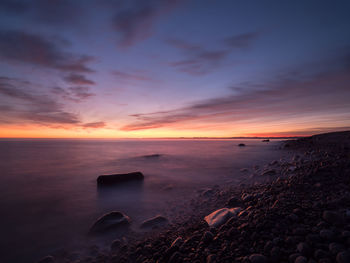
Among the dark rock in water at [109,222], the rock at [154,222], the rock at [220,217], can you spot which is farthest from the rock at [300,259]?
the dark rock in water at [109,222]

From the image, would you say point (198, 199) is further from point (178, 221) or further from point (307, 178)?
point (307, 178)

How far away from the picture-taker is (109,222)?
4.09 m

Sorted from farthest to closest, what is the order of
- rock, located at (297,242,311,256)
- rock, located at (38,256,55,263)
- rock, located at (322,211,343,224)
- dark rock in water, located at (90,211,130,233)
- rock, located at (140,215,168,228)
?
rock, located at (140,215,168,228) → dark rock in water, located at (90,211,130,233) → rock, located at (38,256,55,263) → rock, located at (322,211,343,224) → rock, located at (297,242,311,256)

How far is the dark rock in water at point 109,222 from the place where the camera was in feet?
13.0

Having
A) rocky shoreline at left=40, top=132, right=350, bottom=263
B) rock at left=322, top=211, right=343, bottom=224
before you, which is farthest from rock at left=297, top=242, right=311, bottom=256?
rock at left=322, top=211, right=343, bottom=224

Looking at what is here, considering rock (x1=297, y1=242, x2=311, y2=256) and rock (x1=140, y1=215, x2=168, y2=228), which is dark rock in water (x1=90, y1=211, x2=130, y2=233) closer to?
rock (x1=140, y1=215, x2=168, y2=228)

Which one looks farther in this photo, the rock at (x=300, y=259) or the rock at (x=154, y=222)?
the rock at (x=154, y=222)

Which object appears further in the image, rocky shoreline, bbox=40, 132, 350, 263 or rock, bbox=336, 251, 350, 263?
rocky shoreline, bbox=40, 132, 350, 263

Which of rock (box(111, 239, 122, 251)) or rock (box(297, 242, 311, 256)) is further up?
rock (box(297, 242, 311, 256))

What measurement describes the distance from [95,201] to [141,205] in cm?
199

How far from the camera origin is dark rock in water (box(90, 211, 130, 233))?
13.0 feet

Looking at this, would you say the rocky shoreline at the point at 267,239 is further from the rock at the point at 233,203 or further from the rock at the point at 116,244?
the rock at the point at 233,203

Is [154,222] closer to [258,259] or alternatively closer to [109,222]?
[109,222]

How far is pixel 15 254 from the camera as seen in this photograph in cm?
320
